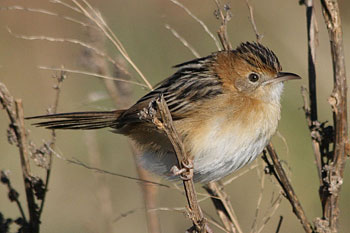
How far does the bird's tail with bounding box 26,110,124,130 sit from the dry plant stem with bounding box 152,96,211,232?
112 centimetres

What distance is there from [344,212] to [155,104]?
3377 millimetres

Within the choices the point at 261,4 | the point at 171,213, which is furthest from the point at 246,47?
the point at 261,4

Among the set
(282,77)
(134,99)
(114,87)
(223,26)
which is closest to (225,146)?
(282,77)

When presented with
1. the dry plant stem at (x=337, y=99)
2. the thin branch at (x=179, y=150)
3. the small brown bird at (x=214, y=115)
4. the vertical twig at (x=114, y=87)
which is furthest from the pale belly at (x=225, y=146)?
the vertical twig at (x=114, y=87)

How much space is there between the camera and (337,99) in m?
3.49

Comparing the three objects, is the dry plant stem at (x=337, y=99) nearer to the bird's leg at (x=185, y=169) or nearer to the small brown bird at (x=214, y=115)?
the small brown bird at (x=214, y=115)

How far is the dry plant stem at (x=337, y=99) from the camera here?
3.47m

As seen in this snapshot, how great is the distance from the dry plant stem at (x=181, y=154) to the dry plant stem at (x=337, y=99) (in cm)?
85

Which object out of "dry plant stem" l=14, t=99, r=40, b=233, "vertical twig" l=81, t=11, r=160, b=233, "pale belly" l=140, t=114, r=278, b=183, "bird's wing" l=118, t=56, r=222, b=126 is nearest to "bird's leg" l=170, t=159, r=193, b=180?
"pale belly" l=140, t=114, r=278, b=183

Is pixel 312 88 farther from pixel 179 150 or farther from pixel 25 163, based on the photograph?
pixel 25 163

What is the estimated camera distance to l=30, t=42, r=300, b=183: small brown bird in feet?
12.6

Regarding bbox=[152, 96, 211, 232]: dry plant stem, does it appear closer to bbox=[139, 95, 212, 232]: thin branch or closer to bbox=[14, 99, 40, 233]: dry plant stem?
bbox=[139, 95, 212, 232]: thin branch

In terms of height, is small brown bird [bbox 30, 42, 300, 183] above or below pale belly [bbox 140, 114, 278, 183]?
above

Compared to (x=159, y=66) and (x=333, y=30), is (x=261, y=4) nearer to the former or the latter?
(x=159, y=66)
